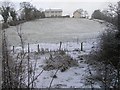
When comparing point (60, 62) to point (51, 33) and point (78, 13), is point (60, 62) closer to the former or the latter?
point (51, 33)

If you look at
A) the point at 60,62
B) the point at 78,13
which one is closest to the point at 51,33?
the point at 78,13

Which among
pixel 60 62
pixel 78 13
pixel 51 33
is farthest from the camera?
pixel 78 13

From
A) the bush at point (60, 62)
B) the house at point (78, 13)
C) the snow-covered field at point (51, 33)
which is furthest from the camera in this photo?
the house at point (78, 13)

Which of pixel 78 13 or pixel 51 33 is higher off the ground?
pixel 78 13

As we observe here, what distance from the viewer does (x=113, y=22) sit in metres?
7.49

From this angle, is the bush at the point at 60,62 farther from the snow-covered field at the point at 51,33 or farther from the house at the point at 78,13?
the house at the point at 78,13

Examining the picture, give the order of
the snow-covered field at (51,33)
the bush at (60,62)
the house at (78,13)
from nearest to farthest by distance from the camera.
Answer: the bush at (60,62), the snow-covered field at (51,33), the house at (78,13)

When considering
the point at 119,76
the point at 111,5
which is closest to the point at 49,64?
the point at 111,5

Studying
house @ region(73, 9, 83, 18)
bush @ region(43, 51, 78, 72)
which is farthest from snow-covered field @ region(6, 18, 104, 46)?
bush @ region(43, 51, 78, 72)

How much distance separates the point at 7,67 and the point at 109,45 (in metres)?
5.25

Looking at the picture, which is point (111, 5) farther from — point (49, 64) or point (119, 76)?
point (119, 76)

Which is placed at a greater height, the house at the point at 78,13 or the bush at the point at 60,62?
the bush at the point at 60,62

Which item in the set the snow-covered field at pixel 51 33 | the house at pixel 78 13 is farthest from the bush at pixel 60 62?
the house at pixel 78 13

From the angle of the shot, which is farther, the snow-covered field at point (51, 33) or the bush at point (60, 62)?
the snow-covered field at point (51, 33)
